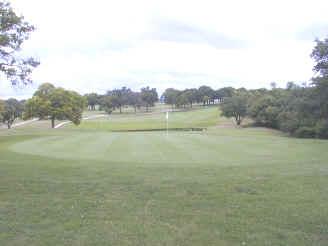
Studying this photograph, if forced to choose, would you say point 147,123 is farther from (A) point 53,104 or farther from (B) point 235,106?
(A) point 53,104

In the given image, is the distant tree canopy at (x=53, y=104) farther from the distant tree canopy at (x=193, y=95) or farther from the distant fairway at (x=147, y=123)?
the distant tree canopy at (x=193, y=95)

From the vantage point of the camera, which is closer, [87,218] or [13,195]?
[87,218]

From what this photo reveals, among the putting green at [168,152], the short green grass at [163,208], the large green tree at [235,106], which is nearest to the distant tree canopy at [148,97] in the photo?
the large green tree at [235,106]

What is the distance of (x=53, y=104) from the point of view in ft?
155

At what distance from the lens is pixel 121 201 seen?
594 cm

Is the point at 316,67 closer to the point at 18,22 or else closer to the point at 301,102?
the point at 301,102

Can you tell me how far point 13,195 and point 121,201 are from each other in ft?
9.12

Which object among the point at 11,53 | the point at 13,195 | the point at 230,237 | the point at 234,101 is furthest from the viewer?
the point at 234,101

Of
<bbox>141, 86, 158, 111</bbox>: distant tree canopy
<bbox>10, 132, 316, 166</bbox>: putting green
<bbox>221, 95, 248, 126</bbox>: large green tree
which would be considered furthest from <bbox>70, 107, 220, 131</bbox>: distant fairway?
<bbox>141, 86, 158, 111</bbox>: distant tree canopy

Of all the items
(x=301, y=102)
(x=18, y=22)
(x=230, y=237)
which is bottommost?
(x=230, y=237)

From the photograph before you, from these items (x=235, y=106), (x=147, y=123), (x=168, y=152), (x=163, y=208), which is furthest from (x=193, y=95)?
(x=163, y=208)

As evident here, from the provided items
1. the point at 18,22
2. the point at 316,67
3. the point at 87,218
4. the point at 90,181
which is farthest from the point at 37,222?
the point at 316,67

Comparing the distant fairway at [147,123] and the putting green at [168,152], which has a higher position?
the putting green at [168,152]

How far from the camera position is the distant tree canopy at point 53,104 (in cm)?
4525
